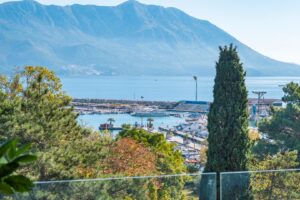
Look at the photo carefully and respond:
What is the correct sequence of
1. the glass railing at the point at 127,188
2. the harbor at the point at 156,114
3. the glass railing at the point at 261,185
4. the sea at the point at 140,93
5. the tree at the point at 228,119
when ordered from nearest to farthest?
the glass railing at the point at 127,188
the glass railing at the point at 261,185
the tree at the point at 228,119
the harbor at the point at 156,114
the sea at the point at 140,93

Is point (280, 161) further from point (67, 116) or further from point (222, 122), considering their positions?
point (67, 116)

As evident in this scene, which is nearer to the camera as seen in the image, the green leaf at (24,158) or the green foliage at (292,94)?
the green leaf at (24,158)

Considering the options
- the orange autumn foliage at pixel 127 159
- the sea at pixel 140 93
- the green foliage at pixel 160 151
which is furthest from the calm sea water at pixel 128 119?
the orange autumn foliage at pixel 127 159

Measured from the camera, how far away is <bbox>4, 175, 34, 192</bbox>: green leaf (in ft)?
2.53

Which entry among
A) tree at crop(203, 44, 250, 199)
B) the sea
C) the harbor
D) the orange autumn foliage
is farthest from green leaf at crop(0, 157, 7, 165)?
the sea

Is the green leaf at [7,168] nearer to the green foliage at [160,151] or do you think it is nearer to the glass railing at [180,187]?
the glass railing at [180,187]

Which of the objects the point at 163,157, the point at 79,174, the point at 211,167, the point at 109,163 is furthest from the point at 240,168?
the point at 163,157

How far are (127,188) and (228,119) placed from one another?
7.40m

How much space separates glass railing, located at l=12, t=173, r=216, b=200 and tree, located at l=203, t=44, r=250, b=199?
6355 millimetres

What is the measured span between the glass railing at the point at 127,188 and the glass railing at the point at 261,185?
15 centimetres

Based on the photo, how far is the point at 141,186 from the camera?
4402mm

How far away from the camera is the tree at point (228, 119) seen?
11041 mm

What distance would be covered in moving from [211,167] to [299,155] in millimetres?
6382

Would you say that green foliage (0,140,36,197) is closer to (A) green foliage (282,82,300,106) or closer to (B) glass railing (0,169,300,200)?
(B) glass railing (0,169,300,200)
